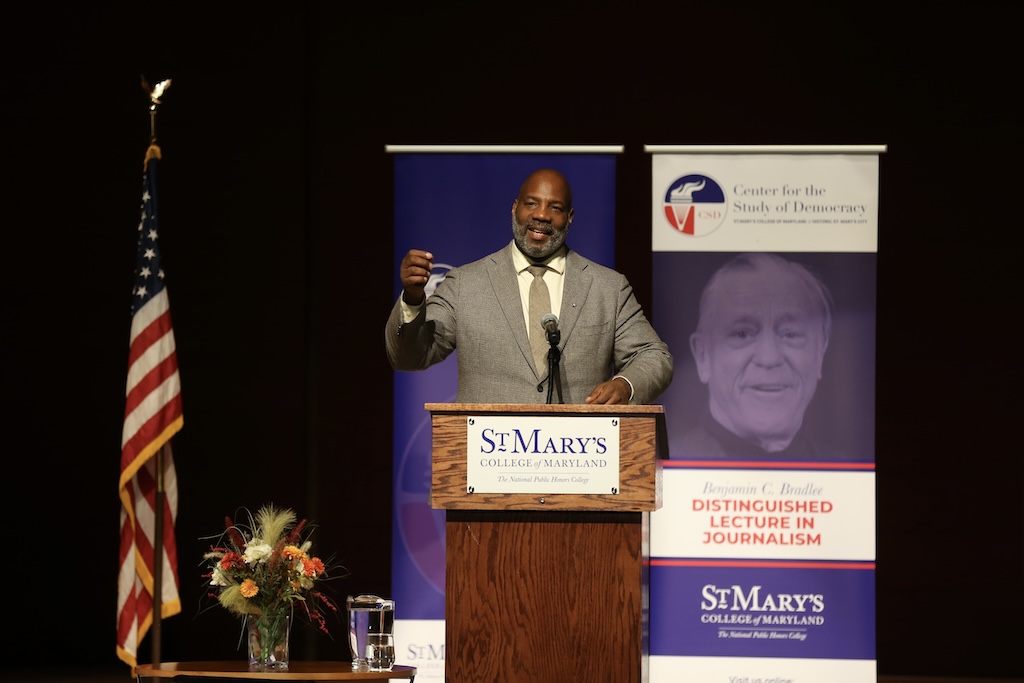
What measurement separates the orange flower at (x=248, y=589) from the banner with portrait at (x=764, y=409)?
6.21 feet

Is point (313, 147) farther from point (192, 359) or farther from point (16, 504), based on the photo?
point (16, 504)

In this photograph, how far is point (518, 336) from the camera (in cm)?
362

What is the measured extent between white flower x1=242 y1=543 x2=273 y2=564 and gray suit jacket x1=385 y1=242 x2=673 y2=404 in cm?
63

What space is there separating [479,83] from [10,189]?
2195 millimetres

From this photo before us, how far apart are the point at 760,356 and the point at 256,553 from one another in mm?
2257

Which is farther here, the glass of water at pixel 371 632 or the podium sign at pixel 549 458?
the glass of water at pixel 371 632

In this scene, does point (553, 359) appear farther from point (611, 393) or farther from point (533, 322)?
point (533, 322)

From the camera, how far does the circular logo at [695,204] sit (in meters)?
5.11

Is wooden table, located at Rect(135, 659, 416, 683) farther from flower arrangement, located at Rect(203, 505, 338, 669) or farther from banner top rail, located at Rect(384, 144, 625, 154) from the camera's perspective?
banner top rail, located at Rect(384, 144, 625, 154)

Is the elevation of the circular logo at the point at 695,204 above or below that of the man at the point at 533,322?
above

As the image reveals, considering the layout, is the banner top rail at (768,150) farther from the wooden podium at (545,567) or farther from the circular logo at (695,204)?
the wooden podium at (545,567)

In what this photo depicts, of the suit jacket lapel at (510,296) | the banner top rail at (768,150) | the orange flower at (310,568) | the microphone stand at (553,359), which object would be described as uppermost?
the banner top rail at (768,150)

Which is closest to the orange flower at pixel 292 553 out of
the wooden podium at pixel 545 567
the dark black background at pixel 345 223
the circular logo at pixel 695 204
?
the wooden podium at pixel 545 567

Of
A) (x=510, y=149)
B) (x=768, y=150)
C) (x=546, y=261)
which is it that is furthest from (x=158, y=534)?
(x=768, y=150)
